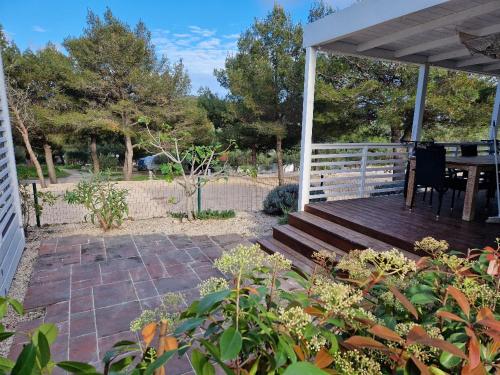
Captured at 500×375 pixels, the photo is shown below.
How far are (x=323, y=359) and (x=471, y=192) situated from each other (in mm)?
3821

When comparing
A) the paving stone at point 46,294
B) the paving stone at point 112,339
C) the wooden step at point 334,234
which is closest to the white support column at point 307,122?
the wooden step at point 334,234

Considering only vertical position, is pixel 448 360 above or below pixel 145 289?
above

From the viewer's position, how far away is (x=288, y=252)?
381 centimetres

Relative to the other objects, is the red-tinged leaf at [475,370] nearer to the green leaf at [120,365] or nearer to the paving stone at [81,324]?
the green leaf at [120,365]

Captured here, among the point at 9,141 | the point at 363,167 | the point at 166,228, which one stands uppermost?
the point at 9,141

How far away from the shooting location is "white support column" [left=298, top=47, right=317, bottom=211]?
13.7 ft

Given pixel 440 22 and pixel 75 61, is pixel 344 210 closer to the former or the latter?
pixel 440 22

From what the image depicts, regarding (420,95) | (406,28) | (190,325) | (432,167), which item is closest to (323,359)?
(190,325)

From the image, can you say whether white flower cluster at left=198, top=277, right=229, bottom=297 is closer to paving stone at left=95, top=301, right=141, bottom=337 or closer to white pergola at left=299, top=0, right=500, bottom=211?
paving stone at left=95, top=301, right=141, bottom=337

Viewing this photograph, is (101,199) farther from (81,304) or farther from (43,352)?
(43,352)

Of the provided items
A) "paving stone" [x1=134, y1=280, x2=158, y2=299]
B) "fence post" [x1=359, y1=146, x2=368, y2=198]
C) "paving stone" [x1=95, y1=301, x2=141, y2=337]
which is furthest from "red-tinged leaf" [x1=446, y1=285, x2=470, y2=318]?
"fence post" [x1=359, y1=146, x2=368, y2=198]

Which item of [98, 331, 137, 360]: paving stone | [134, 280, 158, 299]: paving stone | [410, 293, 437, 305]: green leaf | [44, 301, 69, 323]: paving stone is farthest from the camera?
[134, 280, 158, 299]: paving stone

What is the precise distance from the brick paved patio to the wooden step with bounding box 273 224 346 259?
66 centimetres

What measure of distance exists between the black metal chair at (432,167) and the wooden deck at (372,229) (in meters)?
0.40
